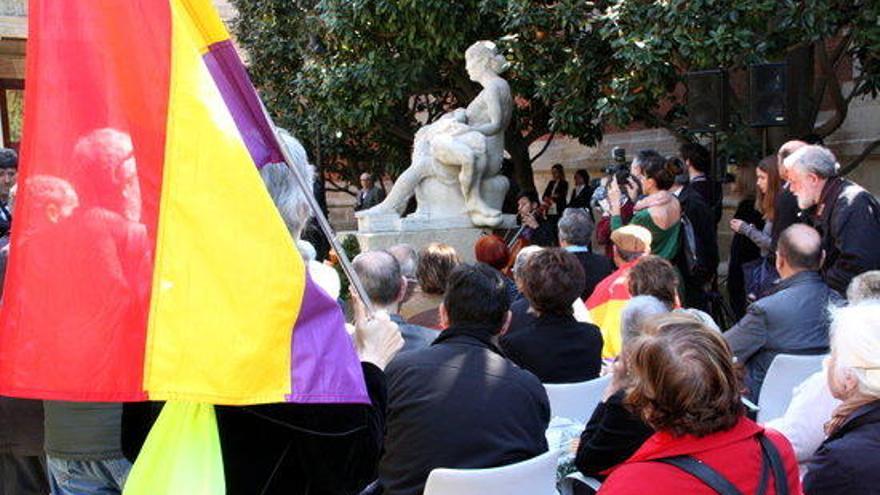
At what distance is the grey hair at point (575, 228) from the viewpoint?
621 cm

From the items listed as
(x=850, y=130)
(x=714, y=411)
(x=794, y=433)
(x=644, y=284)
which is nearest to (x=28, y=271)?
(x=714, y=411)

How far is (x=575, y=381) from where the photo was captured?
13.8 ft

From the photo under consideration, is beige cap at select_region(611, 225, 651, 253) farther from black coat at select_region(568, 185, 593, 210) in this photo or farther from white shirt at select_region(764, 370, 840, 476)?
black coat at select_region(568, 185, 593, 210)

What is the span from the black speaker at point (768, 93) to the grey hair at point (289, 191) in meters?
6.10

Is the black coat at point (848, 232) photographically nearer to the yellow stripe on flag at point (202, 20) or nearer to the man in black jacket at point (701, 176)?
the man in black jacket at point (701, 176)

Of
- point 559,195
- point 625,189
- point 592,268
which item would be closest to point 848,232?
point 592,268

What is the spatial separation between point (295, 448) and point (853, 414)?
1.44 metres

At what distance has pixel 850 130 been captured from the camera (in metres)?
11.3

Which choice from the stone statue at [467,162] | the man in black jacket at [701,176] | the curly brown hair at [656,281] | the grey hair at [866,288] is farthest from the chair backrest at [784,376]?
the stone statue at [467,162]

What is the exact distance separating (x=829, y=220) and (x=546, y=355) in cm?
230

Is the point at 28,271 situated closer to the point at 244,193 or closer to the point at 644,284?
the point at 244,193

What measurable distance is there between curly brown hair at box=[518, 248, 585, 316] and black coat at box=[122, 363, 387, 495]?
1887 mm

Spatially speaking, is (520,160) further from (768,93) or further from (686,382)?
(686,382)

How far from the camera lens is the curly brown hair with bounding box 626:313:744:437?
2109 mm
